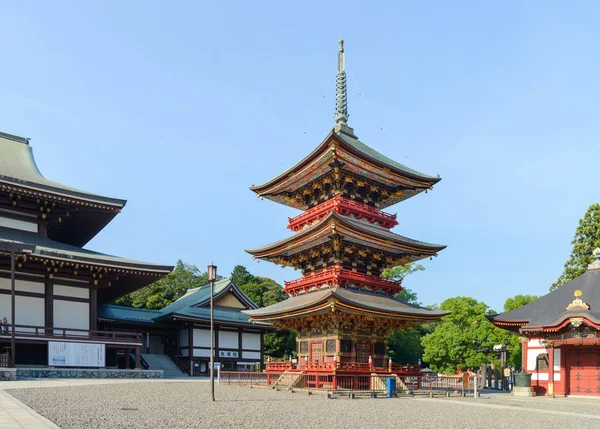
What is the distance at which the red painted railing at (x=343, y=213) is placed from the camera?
3603 cm

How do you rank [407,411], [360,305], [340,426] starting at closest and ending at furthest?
[340,426], [407,411], [360,305]

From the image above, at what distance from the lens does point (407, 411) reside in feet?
67.4

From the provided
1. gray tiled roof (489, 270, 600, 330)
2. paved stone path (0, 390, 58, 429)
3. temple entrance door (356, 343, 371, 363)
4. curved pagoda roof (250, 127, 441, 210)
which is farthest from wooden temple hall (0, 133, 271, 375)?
gray tiled roof (489, 270, 600, 330)

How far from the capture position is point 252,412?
18000mm

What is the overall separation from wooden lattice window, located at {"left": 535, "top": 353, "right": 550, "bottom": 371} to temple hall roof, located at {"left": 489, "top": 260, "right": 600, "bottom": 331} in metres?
→ 2.12

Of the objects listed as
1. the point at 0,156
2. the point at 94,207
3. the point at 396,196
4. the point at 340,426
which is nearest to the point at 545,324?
the point at 396,196

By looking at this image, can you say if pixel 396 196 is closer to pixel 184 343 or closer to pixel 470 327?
pixel 470 327

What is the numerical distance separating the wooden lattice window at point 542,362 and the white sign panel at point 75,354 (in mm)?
26728

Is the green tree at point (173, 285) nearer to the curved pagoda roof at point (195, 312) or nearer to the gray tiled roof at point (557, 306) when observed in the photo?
the curved pagoda roof at point (195, 312)

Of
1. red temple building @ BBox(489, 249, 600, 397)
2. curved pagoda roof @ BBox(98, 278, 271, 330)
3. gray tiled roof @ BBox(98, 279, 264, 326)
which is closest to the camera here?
red temple building @ BBox(489, 249, 600, 397)

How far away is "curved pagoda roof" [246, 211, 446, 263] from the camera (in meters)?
33.3

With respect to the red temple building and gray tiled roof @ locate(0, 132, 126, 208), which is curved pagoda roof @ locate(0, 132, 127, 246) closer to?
gray tiled roof @ locate(0, 132, 126, 208)

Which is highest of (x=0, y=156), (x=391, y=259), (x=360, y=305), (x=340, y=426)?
(x=0, y=156)

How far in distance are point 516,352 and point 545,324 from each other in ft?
62.9
